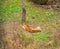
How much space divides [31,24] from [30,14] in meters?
0.85

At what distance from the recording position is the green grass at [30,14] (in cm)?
912

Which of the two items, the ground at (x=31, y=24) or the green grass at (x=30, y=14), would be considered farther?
the green grass at (x=30, y=14)

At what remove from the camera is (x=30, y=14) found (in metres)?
9.74

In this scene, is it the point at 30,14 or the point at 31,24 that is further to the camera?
the point at 30,14

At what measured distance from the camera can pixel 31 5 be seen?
34.3 feet

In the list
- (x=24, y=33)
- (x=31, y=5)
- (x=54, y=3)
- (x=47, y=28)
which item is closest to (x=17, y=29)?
(x=24, y=33)

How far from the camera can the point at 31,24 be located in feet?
29.5

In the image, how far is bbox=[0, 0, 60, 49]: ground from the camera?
8.02 metres

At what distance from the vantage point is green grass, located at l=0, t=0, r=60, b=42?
9121mm

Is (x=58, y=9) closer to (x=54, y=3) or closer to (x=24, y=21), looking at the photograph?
(x=54, y=3)

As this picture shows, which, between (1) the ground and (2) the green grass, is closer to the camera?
(1) the ground

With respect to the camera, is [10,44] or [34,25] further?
[34,25]

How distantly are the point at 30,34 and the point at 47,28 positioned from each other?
2.47 ft

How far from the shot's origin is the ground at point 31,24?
8023 mm
